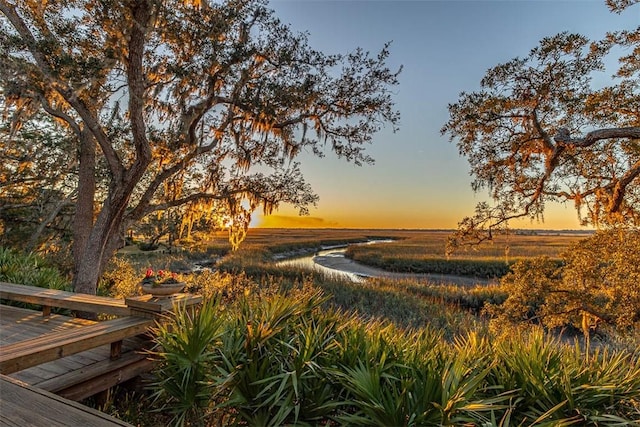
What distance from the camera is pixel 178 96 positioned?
24.9ft

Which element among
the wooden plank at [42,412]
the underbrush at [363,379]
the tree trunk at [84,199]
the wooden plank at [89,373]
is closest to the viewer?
the wooden plank at [42,412]

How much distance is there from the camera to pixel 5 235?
37.3ft

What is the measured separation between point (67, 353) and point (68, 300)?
2.00m

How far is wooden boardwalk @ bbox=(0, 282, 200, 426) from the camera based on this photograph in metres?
1.98

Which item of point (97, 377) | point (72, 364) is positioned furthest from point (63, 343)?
point (72, 364)

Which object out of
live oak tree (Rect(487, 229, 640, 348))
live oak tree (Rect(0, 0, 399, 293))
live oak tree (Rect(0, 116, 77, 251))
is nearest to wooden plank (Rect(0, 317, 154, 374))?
live oak tree (Rect(0, 0, 399, 293))

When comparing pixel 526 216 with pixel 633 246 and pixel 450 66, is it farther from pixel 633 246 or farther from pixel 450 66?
pixel 450 66

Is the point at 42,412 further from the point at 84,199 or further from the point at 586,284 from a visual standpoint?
the point at 586,284

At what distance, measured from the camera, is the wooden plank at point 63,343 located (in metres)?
2.77

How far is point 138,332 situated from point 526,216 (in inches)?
336

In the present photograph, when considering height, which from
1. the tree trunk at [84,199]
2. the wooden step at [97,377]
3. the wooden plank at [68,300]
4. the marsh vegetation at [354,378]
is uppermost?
the tree trunk at [84,199]

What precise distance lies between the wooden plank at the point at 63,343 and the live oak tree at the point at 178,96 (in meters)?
4.38

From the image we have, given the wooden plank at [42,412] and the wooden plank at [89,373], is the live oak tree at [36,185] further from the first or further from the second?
the wooden plank at [42,412]

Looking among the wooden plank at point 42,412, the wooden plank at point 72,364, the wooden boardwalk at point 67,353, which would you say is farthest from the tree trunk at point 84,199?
the wooden plank at point 42,412
